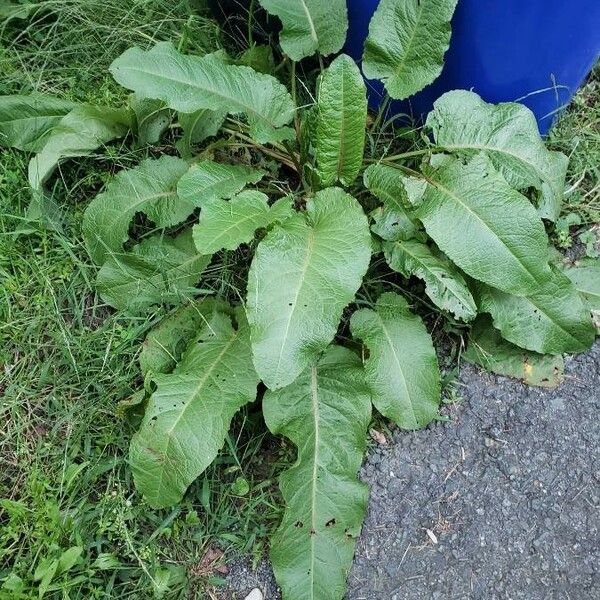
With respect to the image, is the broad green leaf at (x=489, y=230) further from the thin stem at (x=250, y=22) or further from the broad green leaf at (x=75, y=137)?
the broad green leaf at (x=75, y=137)

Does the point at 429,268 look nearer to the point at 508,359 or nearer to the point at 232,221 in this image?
the point at 508,359

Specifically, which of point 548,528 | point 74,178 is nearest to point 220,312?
point 74,178

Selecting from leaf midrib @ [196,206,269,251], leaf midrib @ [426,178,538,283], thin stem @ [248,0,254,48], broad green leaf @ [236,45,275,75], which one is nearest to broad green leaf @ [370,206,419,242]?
leaf midrib @ [426,178,538,283]

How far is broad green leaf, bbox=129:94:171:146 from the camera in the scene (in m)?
2.47


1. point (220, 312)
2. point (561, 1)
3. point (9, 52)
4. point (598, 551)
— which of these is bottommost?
point (598, 551)

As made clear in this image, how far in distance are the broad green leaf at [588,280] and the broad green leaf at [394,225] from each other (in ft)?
1.74

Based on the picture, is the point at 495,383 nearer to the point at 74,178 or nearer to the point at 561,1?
the point at 561,1

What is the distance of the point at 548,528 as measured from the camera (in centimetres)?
210

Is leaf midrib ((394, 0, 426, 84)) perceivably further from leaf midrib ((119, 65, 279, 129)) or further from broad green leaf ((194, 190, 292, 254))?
broad green leaf ((194, 190, 292, 254))

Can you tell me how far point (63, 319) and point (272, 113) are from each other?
919mm

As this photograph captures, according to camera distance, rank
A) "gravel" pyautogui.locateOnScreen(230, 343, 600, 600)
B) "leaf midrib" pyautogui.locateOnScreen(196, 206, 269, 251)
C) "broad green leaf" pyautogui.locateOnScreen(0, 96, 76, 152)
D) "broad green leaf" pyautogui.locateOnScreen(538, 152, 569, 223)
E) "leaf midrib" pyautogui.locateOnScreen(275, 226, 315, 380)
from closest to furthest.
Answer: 1. "leaf midrib" pyautogui.locateOnScreen(275, 226, 315, 380)
2. "leaf midrib" pyautogui.locateOnScreen(196, 206, 269, 251)
3. "gravel" pyautogui.locateOnScreen(230, 343, 600, 600)
4. "broad green leaf" pyautogui.locateOnScreen(538, 152, 569, 223)
5. "broad green leaf" pyautogui.locateOnScreen(0, 96, 76, 152)

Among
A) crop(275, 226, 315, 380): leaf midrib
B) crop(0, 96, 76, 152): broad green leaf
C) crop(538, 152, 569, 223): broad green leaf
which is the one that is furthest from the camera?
crop(0, 96, 76, 152): broad green leaf

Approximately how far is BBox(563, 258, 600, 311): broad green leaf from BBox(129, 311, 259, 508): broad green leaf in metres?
1.04

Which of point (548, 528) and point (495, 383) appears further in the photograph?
point (495, 383)
